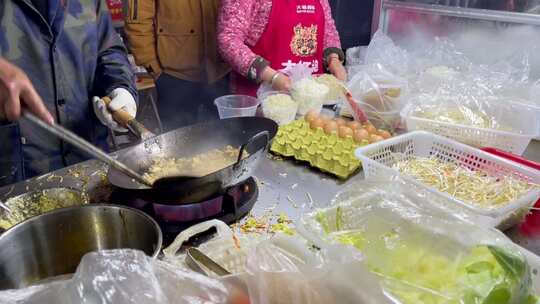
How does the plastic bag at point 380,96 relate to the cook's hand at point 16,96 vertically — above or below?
below

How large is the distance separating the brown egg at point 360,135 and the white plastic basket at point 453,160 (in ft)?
0.51

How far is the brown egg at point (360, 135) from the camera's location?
171cm

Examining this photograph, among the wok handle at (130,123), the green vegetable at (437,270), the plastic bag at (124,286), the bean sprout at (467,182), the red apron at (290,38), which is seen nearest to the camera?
the plastic bag at (124,286)

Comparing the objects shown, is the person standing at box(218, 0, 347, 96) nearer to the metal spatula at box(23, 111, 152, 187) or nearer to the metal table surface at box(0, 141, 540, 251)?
the metal table surface at box(0, 141, 540, 251)

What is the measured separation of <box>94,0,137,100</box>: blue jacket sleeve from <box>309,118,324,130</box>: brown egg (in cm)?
79

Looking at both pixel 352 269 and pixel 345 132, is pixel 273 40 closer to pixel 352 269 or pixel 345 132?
pixel 345 132

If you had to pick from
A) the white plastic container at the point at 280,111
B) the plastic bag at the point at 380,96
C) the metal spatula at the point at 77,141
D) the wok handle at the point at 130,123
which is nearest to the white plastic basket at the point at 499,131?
the plastic bag at the point at 380,96

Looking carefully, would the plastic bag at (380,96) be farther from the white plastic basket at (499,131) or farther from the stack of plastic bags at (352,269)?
the stack of plastic bags at (352,269)

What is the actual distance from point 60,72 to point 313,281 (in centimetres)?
152

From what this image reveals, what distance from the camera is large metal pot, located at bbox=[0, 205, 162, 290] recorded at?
1.02 meters

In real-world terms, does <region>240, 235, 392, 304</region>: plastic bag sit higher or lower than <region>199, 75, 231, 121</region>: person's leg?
higher

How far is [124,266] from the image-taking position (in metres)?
0.65

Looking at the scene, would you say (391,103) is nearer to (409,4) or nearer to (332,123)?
(332,123)

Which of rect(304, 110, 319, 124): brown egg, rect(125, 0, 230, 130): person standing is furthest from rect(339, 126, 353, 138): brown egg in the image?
rect(125, 0, 230, 130): person standing
